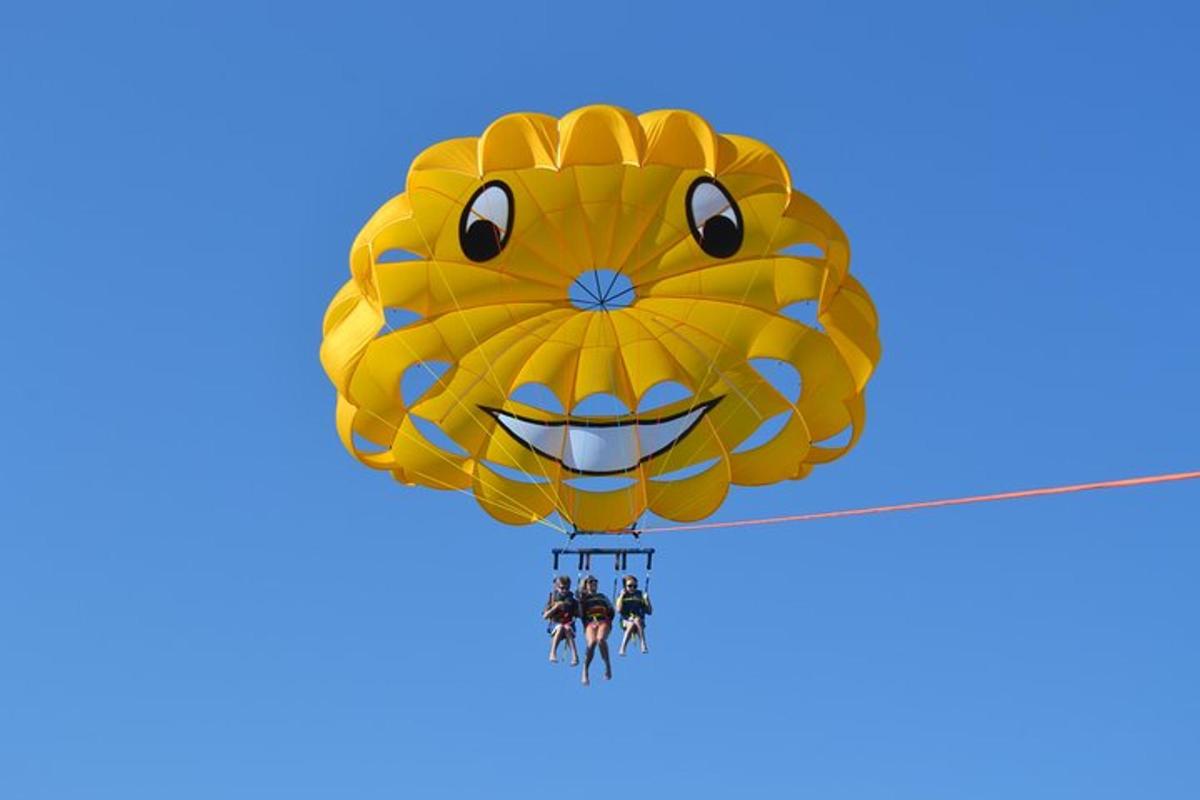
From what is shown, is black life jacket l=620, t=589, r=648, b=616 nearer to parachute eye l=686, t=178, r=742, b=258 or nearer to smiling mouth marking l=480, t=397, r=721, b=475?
smiling mouth marking l=480, t=397, r=721, b=475

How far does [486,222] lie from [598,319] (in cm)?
207

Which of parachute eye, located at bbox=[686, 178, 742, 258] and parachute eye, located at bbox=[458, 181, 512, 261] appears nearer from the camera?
parachute eye, located at bbox=[686, 178, 742, 258]

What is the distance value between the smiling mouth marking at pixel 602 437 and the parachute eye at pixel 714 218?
2166mm

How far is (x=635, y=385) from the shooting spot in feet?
68.3

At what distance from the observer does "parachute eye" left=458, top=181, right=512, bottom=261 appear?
62.5ft

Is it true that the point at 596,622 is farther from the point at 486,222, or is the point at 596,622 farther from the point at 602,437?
the point at 486,222

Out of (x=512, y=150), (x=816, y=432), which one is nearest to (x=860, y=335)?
(x=816, y=432)

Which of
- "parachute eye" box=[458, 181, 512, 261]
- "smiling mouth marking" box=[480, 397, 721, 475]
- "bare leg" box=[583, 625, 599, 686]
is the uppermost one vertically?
"parachute eye" box=[458, 181, 512, 261]

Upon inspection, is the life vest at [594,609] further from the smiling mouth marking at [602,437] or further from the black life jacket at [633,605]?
the smiling mouth marking at [602,437]

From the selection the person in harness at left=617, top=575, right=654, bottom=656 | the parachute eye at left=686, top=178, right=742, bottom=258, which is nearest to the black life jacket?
the person in harness at left=617, top=575, right=654, bottom=656

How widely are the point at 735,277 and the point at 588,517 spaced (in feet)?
10.5

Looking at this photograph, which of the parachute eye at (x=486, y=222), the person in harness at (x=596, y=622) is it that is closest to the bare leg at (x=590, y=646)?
the person in harness at (x=596, y=622)

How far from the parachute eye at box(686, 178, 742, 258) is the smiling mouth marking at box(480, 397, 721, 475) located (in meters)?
2.17

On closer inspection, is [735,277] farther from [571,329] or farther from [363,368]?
[363,368]
